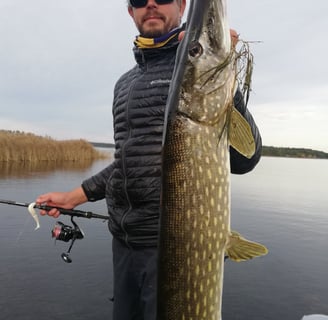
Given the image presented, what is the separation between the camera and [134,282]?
7.79 ft

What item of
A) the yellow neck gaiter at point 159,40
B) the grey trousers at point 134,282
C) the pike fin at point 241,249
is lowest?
the grey trousers at point 134,282

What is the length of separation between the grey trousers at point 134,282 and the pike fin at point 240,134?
2.96 ft

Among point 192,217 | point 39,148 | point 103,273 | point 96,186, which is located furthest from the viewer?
point 39,148

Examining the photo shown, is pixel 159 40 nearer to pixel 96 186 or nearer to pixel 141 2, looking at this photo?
pixel 141 2

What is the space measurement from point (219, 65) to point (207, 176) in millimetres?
508

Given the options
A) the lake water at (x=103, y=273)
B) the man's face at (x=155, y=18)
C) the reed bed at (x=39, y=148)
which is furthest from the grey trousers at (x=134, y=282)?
the reed bed at (x=39, y=148)

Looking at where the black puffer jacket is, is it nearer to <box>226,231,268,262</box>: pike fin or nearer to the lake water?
<box>226,231,268,262</box>: pike fin

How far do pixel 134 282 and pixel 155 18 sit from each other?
1.75 metres

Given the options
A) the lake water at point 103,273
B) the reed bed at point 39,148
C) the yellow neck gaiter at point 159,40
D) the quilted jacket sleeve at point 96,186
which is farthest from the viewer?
the reed bed at point 39,148

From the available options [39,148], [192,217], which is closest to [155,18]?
[192,217]

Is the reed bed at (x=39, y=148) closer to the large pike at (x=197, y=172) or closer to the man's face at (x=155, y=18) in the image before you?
the man's face at (x=155, y=18)

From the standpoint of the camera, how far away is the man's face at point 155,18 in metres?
2.40

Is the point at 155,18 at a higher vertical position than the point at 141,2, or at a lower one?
lower

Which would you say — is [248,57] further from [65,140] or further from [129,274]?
[65,140]
